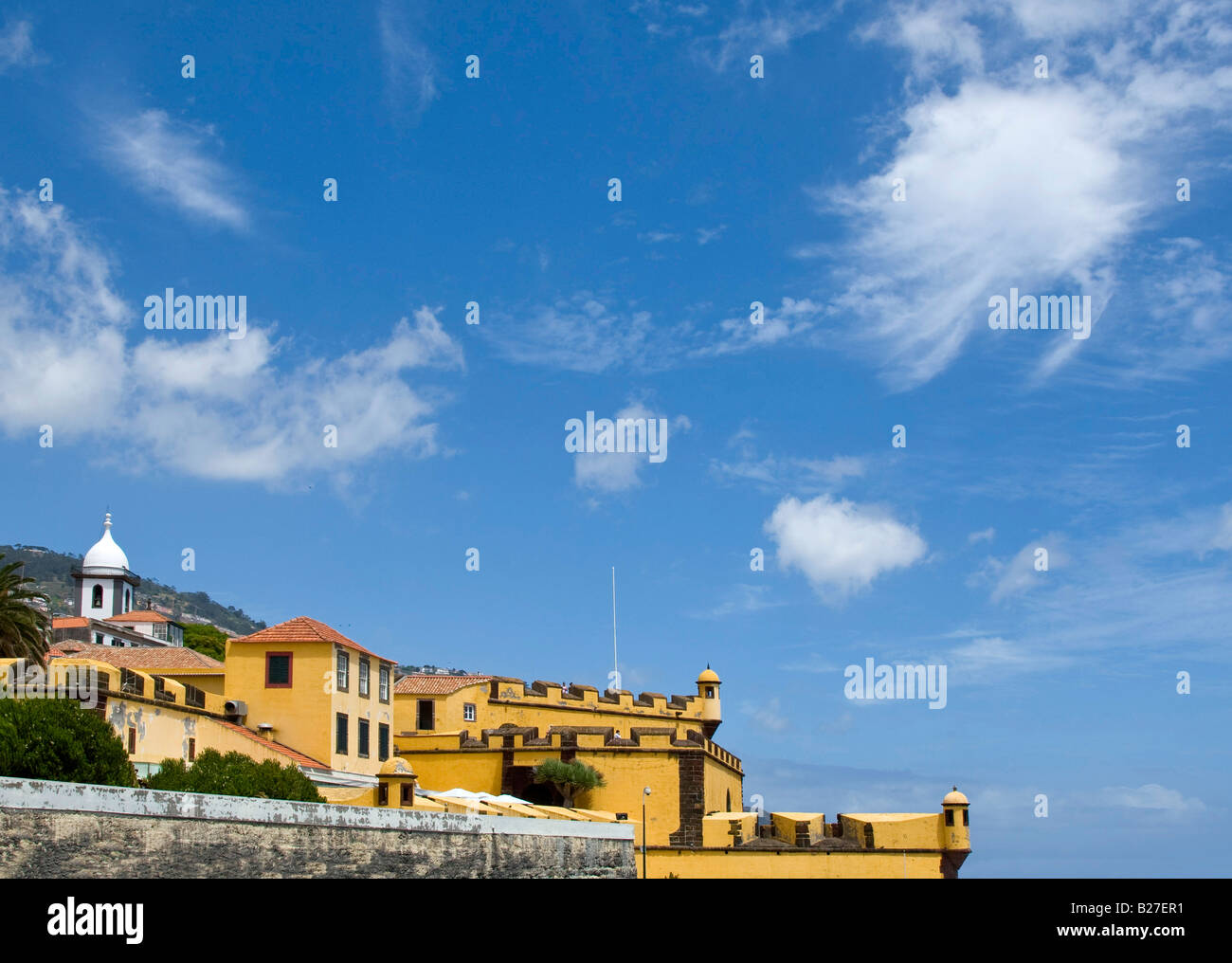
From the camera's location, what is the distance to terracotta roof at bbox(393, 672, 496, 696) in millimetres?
60594

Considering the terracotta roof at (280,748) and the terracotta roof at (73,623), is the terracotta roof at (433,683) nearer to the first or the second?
the terracotta roof at (280,748)

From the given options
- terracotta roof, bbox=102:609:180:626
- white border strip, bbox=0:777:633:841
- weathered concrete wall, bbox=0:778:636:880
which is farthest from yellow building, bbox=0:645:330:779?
terracotta roof, bbox=102:609:180:626

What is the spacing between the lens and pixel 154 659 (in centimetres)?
5941

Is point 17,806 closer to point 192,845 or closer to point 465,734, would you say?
point 192,845

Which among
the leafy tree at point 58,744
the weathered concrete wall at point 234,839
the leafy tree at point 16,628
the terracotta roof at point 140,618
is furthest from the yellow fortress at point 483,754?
the terracotta roof at point 140,618

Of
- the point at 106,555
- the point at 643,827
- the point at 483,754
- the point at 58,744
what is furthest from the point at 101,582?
the point at 58,744

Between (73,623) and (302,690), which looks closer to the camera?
(302,690)

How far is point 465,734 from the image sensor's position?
57.2m

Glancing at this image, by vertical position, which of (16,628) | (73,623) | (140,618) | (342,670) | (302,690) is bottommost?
(302,690)

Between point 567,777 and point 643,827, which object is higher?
point 567,777

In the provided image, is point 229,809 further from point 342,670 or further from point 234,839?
point 342,670

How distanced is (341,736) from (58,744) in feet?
78.7
